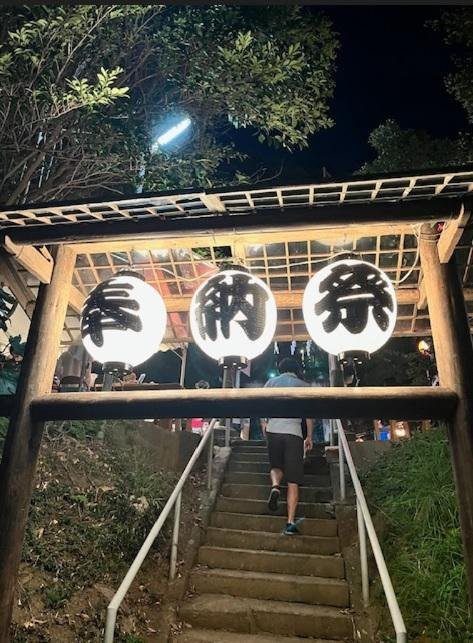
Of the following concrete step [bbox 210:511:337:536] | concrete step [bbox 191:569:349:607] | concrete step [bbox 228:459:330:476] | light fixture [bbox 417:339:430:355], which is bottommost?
concrete step [bbox 191:569:349:607]

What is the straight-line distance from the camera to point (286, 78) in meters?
9.03

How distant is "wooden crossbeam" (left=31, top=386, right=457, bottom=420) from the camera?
3.32m

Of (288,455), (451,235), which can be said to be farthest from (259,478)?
(451,235)

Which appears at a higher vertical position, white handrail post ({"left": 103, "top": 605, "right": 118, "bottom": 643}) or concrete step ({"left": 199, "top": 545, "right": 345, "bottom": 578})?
concrete step ({"left": 199, "top": 545, "right": 345, "bottom": 578})

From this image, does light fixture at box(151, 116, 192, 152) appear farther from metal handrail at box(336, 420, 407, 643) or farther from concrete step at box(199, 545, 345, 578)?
concrete step at box(199, 545, 345, 578)

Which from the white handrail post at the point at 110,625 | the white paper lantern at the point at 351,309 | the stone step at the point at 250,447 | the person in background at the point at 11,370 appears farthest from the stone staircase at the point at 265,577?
the white paper lantern at the point at 351,309

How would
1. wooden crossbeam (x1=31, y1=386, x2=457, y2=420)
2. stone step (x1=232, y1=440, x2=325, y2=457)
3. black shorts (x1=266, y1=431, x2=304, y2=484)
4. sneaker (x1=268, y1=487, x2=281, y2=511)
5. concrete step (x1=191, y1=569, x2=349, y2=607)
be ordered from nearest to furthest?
wooden crossbeam (x1=31, y1=386, x2=457, y2=420), concrete step (x1=191, y1=569, x2=349, y2=607), black shorts (x1=266, y1=431, x2=304, y2=484), sneaker (x1=268, y1=487, x2=281, y2=511), stone step (x1=232, y1=440, x2=325, y2=457)

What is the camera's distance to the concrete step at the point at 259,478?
923cm

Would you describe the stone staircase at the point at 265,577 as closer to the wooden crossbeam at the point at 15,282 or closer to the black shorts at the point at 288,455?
the black shorts at the point at 288,455

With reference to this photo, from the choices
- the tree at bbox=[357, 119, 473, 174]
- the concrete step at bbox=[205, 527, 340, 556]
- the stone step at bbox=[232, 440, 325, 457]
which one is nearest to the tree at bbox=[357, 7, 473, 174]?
the tree at bbox=[357, 119, 473, 174]

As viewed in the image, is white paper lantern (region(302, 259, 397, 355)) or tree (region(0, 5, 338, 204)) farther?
tree (region(0, 5, 338, 204))

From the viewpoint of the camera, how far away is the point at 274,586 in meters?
6.36

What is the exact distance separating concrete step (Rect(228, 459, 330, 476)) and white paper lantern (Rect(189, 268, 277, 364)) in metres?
6.82

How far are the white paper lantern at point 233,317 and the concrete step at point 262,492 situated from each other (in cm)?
594
